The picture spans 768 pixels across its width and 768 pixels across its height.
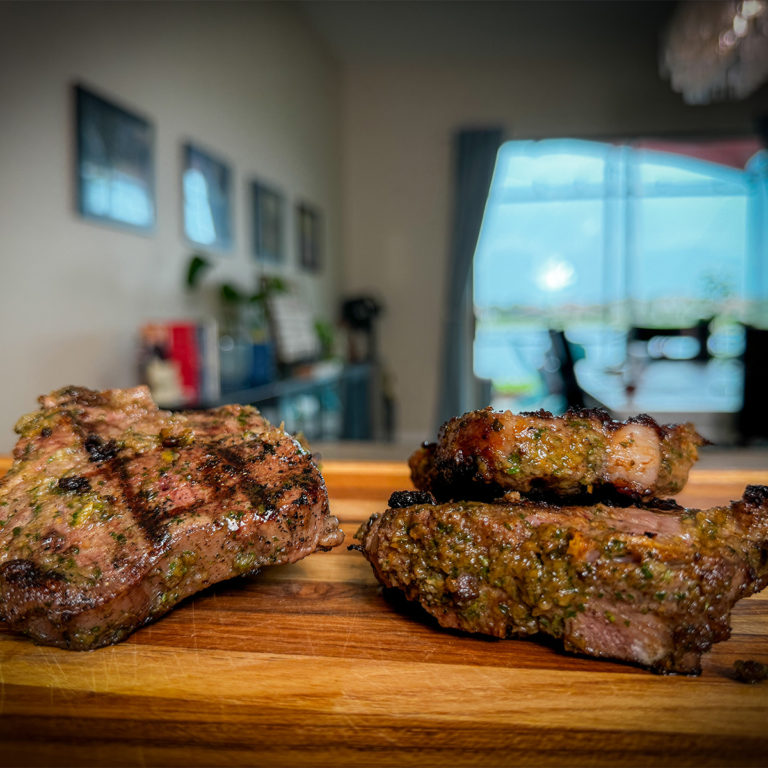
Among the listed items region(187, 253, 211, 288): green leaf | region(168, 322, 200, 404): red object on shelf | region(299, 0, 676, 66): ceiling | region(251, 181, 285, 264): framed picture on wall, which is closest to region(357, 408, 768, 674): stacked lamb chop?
region(168, 322, 200, 404): red object on shelf

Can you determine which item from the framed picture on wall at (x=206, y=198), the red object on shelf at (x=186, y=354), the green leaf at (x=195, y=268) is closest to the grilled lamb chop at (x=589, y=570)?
the red object on shelf at (x=186, y=354)

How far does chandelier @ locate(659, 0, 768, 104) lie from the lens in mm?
3604

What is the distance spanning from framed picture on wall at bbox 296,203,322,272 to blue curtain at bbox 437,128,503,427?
5.39 ft

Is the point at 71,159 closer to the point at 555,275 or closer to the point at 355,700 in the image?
the point at 355,700

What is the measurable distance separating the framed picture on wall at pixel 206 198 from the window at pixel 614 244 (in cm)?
391

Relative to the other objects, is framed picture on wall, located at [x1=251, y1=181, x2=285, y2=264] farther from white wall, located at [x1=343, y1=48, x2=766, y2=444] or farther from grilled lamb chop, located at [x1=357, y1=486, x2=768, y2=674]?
grilled lamb chop, located at [x1=357, y1=486, x2=768, y2=674]

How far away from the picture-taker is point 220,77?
4492 millimetres

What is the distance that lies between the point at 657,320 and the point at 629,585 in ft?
24.9

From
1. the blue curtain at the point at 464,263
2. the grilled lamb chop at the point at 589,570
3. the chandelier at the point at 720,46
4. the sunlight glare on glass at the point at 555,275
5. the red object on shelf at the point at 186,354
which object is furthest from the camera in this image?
the sunlight glare on glass at the point at 555,275

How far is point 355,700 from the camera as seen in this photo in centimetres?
65

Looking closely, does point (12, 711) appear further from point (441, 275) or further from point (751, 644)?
point (441, 275)

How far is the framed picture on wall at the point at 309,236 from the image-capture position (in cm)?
626

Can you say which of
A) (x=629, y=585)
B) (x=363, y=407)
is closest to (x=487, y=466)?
(x=629, y=585)

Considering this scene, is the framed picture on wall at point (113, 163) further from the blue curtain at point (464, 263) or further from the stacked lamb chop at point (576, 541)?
the blue curtain at point (464, 263)
